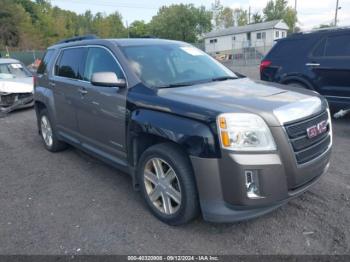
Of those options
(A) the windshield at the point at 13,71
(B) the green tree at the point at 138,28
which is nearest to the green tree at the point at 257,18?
(B) the green tree at the point at 138,28

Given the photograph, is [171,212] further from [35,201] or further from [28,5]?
[28,5]

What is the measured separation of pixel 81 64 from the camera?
15.4 ft

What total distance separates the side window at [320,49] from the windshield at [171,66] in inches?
140

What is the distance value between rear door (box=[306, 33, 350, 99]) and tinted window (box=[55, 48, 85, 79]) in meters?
4.87

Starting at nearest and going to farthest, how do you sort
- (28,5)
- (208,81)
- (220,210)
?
(220,210), (208,81), (28,5)

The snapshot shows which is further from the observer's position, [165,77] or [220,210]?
[165,77]

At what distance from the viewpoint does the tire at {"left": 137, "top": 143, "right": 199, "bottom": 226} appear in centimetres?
301

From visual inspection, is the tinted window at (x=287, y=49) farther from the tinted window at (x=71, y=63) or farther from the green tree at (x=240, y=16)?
the green tree at (x=240, y=16)

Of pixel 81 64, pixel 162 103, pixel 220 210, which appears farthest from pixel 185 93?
pixel 81 64

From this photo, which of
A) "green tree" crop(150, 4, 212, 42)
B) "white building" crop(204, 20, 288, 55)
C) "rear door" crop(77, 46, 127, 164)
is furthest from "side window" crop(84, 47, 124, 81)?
"green tree" crop(150, 4, 212, 42)

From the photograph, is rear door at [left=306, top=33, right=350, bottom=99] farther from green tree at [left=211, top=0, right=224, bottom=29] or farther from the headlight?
green tree at [left=211, top=0, right=224, bottom=29]

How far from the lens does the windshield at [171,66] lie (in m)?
3.75

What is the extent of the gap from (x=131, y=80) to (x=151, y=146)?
0.81 m

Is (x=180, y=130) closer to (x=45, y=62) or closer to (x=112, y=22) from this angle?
(x=45, y=62)
